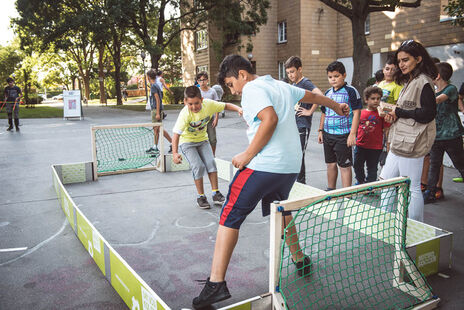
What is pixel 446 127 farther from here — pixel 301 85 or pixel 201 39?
pixel 201 39

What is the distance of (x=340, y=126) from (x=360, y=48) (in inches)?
611

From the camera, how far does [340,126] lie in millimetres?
5188

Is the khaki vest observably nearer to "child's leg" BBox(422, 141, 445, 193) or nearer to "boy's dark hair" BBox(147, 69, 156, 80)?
"child's leg" BBox(422, 141, 445, 193)

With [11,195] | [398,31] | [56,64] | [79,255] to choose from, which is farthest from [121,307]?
[56,64]

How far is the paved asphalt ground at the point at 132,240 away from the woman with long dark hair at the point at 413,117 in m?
0.95

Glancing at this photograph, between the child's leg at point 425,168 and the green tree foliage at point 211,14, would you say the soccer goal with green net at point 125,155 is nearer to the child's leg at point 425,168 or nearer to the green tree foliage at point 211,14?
the child's leg at point 425,168

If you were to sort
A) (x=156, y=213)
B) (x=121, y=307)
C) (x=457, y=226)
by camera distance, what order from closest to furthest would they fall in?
(x=121, y=307)
(x=457, y=226)
(x=156, y=213)

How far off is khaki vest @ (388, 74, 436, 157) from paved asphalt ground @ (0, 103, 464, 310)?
1105 mm

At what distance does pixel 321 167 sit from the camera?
799 cm

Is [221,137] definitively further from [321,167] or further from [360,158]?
[360,158]

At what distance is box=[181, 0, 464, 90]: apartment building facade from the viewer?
67.7 feet

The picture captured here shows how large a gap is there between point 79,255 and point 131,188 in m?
2.71

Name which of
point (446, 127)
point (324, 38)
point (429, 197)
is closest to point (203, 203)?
point (429, 197)

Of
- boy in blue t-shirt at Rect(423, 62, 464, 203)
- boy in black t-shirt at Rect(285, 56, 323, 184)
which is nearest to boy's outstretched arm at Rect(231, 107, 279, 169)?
boy in black t-shirt at Rect(285, 56, 323, 184)
